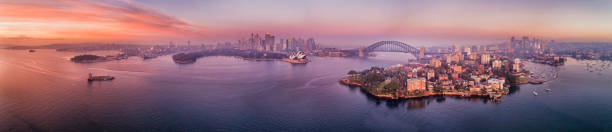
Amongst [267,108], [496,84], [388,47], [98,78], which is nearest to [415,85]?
[496,84]

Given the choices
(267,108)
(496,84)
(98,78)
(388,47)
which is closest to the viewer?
(267,108)

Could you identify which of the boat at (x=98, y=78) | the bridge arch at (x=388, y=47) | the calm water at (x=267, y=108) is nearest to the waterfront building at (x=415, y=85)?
the calm water at (x=267, y=108)

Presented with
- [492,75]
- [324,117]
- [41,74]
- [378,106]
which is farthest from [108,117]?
[492,75]

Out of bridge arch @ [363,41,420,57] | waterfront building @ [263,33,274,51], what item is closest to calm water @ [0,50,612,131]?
bridge arch @ [363,41,420,57]

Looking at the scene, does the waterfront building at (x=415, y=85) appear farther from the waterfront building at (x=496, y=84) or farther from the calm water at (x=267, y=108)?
the waterfront building at (x=496, y=84)

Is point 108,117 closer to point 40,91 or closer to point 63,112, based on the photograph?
point 63,112

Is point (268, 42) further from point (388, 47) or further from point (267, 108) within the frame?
point (267, 108)

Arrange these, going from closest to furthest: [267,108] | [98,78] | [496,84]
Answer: [267,108]
[496,84]
[98,78]

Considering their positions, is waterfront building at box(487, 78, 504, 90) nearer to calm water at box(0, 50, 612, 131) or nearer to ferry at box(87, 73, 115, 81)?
calm water at box(0, 50, 612, 131)
